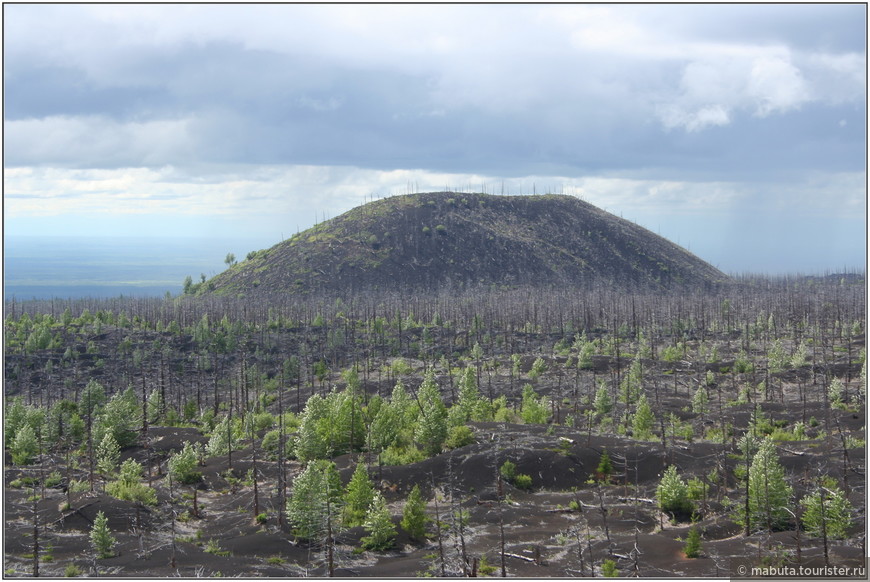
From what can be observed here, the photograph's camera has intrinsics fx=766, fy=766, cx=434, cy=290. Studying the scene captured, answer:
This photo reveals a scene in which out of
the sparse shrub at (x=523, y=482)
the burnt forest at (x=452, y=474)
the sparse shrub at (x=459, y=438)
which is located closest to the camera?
the burnt forest at (x=452, y=474)

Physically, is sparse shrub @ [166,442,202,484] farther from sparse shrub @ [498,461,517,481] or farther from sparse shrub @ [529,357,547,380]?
sparse shrub @ [529,357,547,380]

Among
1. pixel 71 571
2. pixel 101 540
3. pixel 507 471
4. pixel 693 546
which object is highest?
pixel 507 471

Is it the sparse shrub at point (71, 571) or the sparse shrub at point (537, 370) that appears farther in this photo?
the sparse shrub at point (537, 370)

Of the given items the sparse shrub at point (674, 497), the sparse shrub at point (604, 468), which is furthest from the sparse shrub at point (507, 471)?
the sparse shrub at point (674, 497)

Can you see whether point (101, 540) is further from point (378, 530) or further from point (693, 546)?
point (693, 546)

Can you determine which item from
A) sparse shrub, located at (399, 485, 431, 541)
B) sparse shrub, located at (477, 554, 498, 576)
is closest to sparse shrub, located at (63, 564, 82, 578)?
sparse shrub, located at (399, 485, 431, 541)

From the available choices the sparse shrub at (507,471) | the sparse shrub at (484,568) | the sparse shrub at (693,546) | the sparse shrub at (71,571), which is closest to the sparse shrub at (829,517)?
the sparse shrub at (693,546)

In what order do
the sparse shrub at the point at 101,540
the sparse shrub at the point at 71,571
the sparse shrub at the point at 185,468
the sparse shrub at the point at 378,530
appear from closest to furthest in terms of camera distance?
the sparse shrub at the point at 71,571 < the sparse shrub at the point at 101,540 < the sparse shrub at the point at 378,530 < the sparse shrub at the point at 185,468

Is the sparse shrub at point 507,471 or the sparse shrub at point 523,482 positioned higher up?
the sparse shrub at point 507,471

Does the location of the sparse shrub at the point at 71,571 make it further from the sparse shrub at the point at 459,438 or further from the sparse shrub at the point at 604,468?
the sparse shrub at the point at 604,468

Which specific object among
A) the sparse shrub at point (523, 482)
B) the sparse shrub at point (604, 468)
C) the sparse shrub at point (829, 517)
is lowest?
the sparse shrub at point (523, 482)

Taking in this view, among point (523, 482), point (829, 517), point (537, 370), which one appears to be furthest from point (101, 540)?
point (537, 370)
